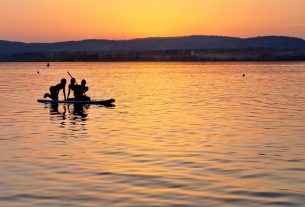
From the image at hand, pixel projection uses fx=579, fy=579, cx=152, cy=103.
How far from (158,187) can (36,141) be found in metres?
8.73

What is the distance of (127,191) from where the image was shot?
1280cm


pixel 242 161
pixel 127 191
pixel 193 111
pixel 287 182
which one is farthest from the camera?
pixel 193 111

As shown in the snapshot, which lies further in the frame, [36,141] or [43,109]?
[43,109]

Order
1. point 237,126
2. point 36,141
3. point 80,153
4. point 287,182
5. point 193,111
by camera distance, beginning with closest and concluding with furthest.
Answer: point 287,182 < point 80,153 < point 36,141 < point 237,126 < point 193,111

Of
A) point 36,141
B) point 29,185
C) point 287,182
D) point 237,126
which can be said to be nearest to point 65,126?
point 36,141

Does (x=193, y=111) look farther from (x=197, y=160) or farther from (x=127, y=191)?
(x=127, y=191)

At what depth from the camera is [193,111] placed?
108ft

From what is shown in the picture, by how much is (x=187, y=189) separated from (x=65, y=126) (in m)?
13.6

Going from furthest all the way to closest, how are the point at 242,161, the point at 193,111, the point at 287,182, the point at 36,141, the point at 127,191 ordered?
the point at 193,111
the point at 36,141
the point at 242,161
the point at 287,182
the point at 127,191

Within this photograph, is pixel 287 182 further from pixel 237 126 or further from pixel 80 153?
pixel 237 126

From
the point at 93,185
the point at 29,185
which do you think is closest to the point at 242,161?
the point at 93,185

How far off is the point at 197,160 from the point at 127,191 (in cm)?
417

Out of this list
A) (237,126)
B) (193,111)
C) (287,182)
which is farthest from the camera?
(193,111)

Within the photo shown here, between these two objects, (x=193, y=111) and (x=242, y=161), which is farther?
(x=193, y=111)
